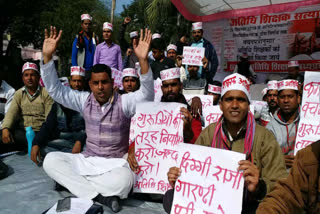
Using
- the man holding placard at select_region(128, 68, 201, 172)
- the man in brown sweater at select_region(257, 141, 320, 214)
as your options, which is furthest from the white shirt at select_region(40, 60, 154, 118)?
the man in brown sweater at select_region(257, 141, 320, 214)

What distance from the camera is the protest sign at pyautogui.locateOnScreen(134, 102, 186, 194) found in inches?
136

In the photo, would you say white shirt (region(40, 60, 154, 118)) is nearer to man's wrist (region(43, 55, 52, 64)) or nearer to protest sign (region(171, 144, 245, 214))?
man's wrist (region(43, 55, 52, 64))

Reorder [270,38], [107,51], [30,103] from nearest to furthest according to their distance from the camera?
1. [30,103]
2. [107,51]
3. [270,38]

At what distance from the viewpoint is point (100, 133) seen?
3.61 metres

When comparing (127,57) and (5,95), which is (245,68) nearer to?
(127,57)

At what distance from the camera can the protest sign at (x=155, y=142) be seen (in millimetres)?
3457

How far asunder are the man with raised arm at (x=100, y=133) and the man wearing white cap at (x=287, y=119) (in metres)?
1.56

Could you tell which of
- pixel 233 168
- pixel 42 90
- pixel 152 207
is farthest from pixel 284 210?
pixel 42 90

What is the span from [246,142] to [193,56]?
375 cm

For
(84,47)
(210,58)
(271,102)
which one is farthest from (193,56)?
(84,47)

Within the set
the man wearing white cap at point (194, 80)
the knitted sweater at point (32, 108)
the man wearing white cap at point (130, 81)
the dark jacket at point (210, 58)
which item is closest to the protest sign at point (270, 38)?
the dark jacket at point (210, 58)

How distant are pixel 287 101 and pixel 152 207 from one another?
208 cm

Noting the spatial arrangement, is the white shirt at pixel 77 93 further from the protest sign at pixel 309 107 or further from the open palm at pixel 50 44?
the protest sign at pixel 309 107

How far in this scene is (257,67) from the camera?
915cm
